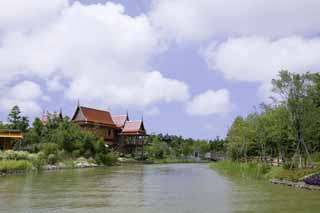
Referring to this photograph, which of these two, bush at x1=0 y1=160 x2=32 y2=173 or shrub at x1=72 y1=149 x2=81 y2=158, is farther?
shrub at x1=72 y1=149 x2=81 y2=158

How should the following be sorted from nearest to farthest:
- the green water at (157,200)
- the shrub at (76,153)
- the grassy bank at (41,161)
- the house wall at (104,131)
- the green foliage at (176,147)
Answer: the green water at (157,200) → the grassy bank at (41,161) → the shrub at (76,153) → the house wall at (104,131) → the green foliage at (176,147)

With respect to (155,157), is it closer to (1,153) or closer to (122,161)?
(122,161)

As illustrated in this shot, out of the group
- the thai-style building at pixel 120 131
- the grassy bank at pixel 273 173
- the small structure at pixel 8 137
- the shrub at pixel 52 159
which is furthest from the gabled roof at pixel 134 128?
the grassy bank at pixel 273 173

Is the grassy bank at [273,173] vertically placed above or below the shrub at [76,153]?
below

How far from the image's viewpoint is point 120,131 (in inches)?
2655

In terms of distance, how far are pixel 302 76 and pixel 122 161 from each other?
37.7 m

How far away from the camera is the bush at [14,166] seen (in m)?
30.5

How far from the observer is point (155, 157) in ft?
220

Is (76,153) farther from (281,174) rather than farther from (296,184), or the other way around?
(296,184)

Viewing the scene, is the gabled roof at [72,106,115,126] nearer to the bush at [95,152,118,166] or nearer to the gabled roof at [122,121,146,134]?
the gabled roof at [122,121,146,134]

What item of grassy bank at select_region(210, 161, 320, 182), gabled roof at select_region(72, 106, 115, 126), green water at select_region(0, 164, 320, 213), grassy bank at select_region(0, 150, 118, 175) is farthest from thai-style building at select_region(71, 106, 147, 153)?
green water at select_region(0, 164, 320, 213)

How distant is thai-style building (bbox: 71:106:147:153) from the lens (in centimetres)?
6349

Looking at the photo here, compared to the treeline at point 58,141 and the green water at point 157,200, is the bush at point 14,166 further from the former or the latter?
the green water at point 157,200

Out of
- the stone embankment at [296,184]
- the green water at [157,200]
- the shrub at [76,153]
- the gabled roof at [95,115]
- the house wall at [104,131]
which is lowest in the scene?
the green water at [157,200]
